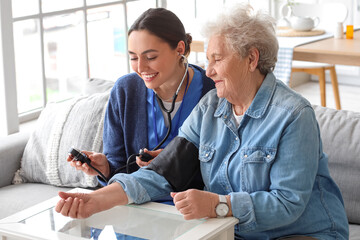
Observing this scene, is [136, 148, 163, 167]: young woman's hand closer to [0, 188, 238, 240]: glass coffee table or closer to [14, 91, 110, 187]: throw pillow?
[0, 188, 238, 240]: glass coffee table

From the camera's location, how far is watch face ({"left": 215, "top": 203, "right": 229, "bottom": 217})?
4.97 ft

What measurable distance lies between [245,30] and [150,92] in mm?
494

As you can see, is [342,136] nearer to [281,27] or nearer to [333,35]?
[333,35]

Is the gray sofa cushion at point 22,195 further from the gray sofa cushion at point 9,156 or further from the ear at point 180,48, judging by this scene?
the ear at point 180,48

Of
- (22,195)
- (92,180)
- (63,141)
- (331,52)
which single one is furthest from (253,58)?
(331,52)

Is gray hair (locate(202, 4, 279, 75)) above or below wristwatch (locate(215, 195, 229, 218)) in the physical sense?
above

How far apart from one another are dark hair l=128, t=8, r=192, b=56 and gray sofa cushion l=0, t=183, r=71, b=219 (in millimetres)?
884

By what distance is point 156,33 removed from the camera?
1.88 meters

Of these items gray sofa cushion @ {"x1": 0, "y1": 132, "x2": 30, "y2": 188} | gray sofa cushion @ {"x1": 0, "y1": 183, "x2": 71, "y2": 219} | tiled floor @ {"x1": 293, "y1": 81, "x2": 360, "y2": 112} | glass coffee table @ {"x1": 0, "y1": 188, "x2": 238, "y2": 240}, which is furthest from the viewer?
tiled floor @ {"x1": 293, "y1": 81, "x2": 360, "y2": 112}

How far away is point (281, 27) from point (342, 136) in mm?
2317

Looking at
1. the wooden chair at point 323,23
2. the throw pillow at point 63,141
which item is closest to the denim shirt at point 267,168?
the throw pillow at point 63,141

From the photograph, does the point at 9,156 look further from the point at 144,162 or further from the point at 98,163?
the point at 144,162

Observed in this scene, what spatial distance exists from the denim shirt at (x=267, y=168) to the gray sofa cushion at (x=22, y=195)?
0.84 metres

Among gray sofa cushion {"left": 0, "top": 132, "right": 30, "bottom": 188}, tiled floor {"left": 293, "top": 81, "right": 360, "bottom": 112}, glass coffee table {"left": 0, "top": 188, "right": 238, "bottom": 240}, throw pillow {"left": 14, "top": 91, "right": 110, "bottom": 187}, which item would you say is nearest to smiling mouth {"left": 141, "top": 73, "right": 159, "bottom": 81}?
glass coffee table {"left": 0, "top": 188, "right": 238, "bottom": 240}
